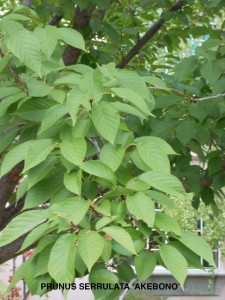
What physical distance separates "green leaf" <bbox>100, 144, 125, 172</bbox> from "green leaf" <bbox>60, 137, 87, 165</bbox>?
0.06 m

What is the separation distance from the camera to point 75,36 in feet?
6.15

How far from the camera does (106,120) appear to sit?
62.7 inches

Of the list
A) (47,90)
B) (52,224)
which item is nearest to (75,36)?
(47,90)

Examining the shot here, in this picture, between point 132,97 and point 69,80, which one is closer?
point 132,97

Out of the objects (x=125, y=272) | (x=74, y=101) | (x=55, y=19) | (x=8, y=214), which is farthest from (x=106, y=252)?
(x=55, y=19)

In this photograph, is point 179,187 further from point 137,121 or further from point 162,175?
point 137,121

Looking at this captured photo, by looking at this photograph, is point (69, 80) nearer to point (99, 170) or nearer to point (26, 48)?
point (26, 48)

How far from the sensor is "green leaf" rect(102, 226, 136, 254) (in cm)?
132

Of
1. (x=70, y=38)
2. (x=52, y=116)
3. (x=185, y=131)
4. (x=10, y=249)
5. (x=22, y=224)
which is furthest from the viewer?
Result: (x=10, y=249)

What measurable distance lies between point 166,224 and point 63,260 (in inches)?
11.9

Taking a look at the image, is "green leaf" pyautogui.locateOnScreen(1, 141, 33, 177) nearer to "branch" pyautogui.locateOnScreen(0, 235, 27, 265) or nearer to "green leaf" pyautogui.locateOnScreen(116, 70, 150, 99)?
"green leaf" pyautogui.locateOnScreen(116, 70, 150, 99)

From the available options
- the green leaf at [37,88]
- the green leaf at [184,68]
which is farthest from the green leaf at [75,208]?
the green leaf at [184,68]

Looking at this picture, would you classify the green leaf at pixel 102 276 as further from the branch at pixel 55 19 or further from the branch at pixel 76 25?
the branch at pixel 55 19

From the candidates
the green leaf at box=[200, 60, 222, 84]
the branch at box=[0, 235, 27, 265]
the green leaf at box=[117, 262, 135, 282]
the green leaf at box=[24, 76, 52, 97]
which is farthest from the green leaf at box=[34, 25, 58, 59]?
the branch at box=[0, 235, 27, 265]
